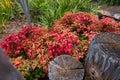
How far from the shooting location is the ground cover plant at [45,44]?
3152 mm

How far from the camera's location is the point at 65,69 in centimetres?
280

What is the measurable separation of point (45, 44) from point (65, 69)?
59cm

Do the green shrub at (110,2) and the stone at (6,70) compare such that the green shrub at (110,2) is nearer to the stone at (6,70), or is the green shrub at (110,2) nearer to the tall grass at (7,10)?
the tall grass at (7,10)

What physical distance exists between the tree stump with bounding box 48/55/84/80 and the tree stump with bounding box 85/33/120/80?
12 cm

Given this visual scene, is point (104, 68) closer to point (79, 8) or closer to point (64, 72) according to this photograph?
point (64, 72)

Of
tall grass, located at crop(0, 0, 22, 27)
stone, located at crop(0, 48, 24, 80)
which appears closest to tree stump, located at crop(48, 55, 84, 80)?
stone, located at crop(0, 48, 24, 80)

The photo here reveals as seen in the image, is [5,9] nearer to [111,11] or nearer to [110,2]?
[111,11]

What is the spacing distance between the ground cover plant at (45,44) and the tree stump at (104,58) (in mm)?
512

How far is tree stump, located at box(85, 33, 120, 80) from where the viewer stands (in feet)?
7.78

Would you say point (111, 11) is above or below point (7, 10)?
below

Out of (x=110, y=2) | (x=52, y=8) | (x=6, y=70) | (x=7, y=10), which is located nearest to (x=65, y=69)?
(x=6, y=70)

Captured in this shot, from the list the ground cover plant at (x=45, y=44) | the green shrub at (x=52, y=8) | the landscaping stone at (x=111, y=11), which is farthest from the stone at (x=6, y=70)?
the landscaping stone at (x=111, y=11)

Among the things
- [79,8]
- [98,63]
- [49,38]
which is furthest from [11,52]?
[79,8]

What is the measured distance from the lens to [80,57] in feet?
10.6
